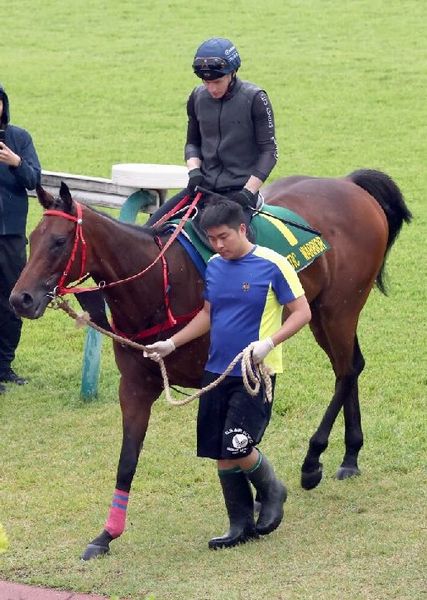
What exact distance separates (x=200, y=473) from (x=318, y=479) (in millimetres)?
707

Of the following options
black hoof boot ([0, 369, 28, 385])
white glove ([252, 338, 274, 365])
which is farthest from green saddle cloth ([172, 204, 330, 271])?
black hoof boot ([0, 369, 28, 385])

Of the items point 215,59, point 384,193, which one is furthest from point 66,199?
point 384,193

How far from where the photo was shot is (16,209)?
9.02 m

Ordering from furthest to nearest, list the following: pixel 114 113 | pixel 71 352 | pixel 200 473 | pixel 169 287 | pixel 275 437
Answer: pixel 114 113 < pixel 71 352 < pixel 275 437 < pixel 200 473 < pixel 169 287

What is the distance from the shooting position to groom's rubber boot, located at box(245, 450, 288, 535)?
21.8 ft

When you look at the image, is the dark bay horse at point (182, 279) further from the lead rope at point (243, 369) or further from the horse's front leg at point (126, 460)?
the lead rope at point (243, 369)

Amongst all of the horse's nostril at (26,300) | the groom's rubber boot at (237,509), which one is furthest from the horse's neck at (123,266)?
the groom's rubber boot at (237,509)

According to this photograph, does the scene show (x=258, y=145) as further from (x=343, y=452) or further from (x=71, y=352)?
(x=71, y=352)

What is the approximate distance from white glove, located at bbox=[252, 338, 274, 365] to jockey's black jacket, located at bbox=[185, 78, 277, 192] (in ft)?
4.58

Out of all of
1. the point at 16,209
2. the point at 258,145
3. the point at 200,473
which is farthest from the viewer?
the point at 16,209

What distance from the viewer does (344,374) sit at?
7941mm

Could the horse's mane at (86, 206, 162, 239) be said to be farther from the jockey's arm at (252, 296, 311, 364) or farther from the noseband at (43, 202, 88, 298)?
the jockey's arm at (252, 296, 311, 364)

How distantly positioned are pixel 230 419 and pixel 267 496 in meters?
0.59

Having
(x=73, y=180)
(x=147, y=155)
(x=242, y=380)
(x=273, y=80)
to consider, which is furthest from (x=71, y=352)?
(x=273, y=80)
